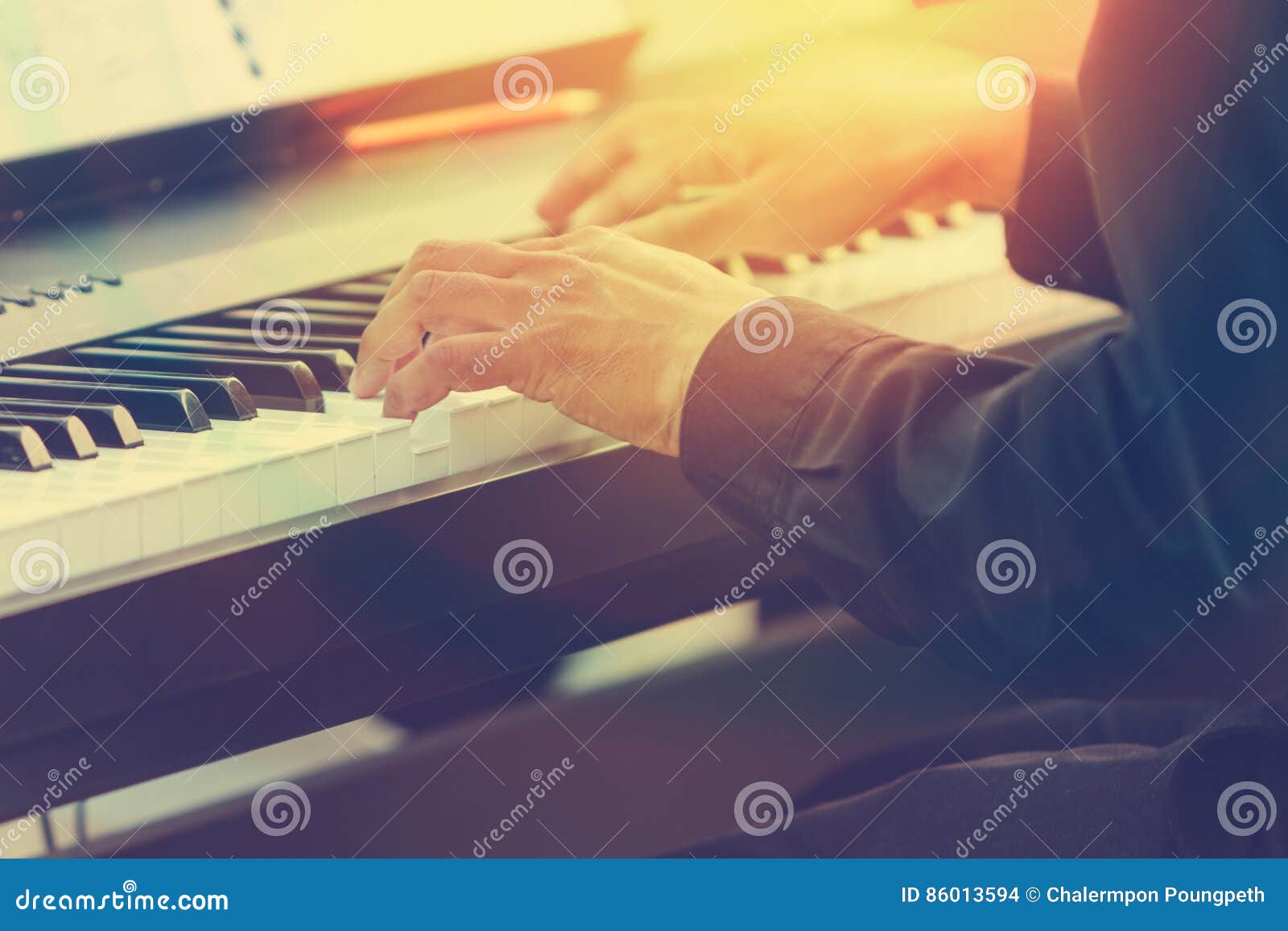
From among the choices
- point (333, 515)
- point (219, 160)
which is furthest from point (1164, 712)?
point (219, 160)

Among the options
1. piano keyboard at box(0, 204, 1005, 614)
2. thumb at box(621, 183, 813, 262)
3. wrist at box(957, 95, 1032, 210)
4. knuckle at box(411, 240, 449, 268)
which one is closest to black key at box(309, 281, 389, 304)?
piano keyboard at box(0, 204, 1005, 614)

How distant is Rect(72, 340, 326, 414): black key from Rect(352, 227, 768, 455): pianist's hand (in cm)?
4

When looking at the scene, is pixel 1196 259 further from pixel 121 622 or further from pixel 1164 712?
pixel 121 622

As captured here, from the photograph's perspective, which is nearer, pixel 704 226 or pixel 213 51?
pixel 213 51

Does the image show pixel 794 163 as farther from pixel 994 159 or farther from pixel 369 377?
pixel 369 377

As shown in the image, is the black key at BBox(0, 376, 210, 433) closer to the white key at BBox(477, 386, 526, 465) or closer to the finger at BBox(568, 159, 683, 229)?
the white key at BBox(477, 386, 526, 465)

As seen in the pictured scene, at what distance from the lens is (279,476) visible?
0.91m

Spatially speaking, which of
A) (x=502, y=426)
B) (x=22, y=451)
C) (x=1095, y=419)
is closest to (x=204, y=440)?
(x=22, y=451)

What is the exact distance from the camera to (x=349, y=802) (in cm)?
138

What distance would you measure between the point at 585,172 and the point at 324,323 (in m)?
0.32

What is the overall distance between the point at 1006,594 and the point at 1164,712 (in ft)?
0.80

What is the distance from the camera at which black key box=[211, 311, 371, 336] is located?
1102 millimetres

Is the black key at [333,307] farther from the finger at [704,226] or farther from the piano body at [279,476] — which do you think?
the finger at [704,226]

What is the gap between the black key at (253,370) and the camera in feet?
3.26
